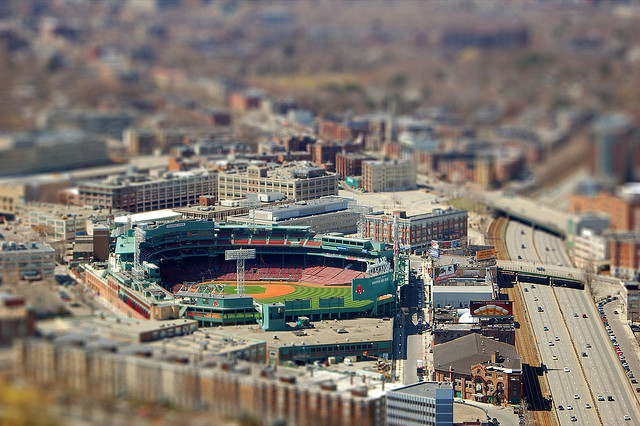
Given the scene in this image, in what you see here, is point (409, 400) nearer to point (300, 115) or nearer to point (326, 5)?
point (300, 115)

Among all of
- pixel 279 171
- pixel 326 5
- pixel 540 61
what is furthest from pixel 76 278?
pixel 326 5

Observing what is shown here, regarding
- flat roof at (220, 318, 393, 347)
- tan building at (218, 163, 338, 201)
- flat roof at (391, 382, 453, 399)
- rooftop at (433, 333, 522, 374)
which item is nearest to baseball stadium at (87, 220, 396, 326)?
flat roof at (220, 318, 393, 347)

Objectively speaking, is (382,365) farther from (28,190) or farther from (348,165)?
(28,190)

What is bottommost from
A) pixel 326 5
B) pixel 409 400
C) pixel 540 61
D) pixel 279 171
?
pixel 409 400

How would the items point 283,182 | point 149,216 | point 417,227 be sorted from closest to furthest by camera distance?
point 149,216, point 417,227, point 283,182

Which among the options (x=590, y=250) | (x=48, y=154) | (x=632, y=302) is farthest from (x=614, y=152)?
(x=48, y=154)

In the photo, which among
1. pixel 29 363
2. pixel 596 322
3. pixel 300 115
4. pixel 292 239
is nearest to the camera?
pixel 29 363
